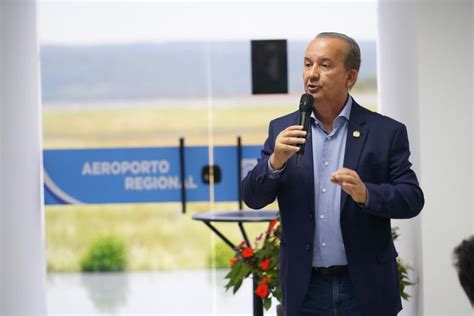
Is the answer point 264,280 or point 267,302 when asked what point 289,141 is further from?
point 267,302

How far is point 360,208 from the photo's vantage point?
102 inches

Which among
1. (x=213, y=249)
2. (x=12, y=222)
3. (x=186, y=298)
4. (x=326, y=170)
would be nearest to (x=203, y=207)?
(x=213, y=249)

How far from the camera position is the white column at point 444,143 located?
5.19 m

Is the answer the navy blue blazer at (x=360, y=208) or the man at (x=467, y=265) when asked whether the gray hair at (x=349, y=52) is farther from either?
the man at (x=467, y=265)

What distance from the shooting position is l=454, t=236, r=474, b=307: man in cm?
162

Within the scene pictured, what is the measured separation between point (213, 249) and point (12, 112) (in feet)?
5.77

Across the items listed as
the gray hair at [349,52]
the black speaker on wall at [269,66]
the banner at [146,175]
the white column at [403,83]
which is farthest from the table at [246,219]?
the gray hair at [349,52]

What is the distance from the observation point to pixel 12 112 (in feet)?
19.6

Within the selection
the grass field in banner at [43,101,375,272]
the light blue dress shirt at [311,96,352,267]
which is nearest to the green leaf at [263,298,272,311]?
the grass field in banner at [43,101,375,272]

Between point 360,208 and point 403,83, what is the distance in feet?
10.1

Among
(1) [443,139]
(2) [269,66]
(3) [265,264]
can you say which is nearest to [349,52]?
(3) [265,264]

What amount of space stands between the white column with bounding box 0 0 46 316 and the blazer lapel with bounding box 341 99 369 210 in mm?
3731

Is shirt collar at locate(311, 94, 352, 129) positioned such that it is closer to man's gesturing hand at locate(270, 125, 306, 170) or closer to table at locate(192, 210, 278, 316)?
man's gesturing hand at locate(270, 125, 306, 170)

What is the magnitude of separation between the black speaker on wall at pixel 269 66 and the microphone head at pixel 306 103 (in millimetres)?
3928
